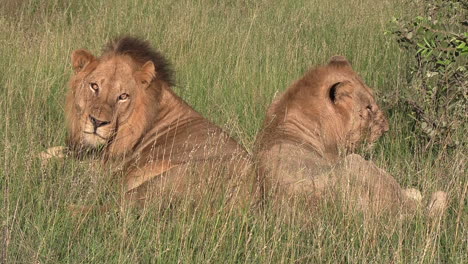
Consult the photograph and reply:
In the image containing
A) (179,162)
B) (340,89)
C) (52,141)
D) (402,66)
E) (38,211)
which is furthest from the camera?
(402,66)

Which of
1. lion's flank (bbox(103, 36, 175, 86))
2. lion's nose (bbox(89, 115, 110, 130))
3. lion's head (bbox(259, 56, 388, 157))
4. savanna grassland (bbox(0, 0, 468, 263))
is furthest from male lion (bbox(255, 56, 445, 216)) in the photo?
lion's nose (bbox(89, 115, 110, 130))

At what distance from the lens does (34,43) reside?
27.2 feet

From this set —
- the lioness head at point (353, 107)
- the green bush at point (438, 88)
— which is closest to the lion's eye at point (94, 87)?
the lioness head at point (353, 107)

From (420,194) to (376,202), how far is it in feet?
1.47

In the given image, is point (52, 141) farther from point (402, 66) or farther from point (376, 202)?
point (402, 66)

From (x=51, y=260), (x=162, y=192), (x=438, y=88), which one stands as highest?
(x=438, y=88)

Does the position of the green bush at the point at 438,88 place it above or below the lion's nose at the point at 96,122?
above

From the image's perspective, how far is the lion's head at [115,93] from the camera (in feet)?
18.1

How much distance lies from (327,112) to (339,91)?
0.16 m

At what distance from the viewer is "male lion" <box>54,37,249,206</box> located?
5293 millimetres

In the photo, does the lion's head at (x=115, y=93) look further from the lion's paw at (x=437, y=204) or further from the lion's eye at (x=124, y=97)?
the lion's paw at (x=437, y=204)

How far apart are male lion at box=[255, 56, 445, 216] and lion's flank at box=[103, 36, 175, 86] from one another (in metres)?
0.82

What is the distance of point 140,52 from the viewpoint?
5832 mm

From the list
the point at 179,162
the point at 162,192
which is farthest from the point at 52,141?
the point at 162,192
